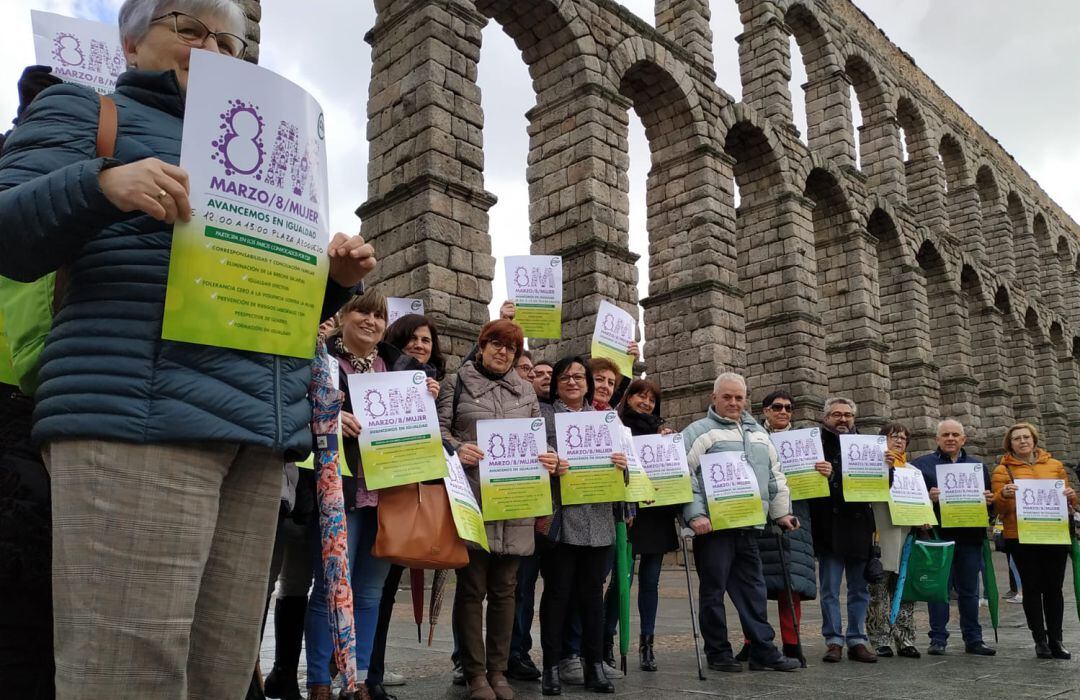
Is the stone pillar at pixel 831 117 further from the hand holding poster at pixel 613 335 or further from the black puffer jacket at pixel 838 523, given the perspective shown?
the black puffer jacket at pixel 838 523

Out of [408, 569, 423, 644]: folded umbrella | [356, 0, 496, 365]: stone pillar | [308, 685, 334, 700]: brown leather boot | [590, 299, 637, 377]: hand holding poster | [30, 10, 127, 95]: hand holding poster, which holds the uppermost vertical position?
[356, 0, 496, 365]: stone pillar

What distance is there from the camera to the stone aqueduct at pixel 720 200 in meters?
10.1

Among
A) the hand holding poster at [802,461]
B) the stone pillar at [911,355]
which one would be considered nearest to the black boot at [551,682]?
the hand holding poster at [802,461]

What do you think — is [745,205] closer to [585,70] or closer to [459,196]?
[585,70]

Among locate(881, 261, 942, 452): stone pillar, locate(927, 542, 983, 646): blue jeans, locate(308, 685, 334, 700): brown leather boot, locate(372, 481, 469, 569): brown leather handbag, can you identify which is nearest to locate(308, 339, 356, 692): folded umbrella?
locate(372, 481, 469, 569): brown leather handbag

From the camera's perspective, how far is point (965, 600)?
6.00 meters

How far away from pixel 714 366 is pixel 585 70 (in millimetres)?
5148

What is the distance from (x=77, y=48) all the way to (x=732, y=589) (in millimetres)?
4846

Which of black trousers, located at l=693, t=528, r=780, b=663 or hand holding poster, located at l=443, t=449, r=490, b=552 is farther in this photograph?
black trousers, located at l=693, t=528, r=780, b=663

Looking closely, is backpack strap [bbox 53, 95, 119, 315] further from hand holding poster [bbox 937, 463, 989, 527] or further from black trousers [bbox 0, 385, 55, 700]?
hand holding poster [bbox 937, 463, 989, 527]

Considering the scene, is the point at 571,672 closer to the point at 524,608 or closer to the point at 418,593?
the point at 524,608

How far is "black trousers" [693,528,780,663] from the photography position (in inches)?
194

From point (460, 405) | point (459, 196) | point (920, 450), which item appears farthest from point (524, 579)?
point (920, 450)

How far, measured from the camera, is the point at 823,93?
64.7 ft
